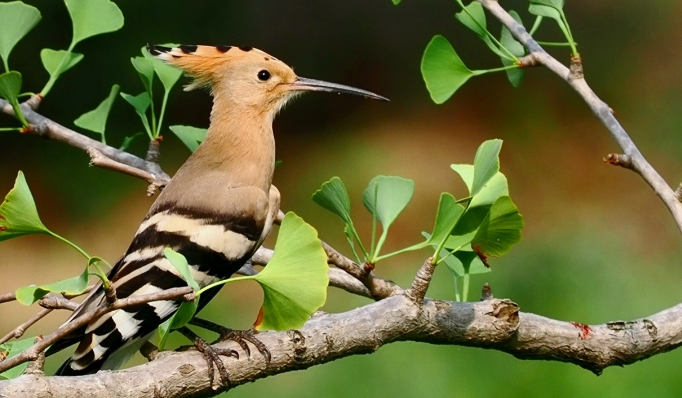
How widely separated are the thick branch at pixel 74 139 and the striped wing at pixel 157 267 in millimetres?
69

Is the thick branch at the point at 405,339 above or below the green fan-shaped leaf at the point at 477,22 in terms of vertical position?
below

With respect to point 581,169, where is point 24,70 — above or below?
below

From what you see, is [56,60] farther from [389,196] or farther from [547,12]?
[547,12]

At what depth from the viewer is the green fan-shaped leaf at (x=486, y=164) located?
1048 mm

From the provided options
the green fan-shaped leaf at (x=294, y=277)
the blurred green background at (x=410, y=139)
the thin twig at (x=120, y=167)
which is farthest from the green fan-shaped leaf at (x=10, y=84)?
the blurred green background at (x=410, y=139)

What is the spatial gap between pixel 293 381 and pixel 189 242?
1.38 metres

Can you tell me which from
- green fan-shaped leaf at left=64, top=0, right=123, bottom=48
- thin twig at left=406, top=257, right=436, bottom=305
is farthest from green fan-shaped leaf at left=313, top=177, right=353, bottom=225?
green fan-shaped leaf at left=64, top=0, right=123, bottom=48

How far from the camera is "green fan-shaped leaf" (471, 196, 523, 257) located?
1.05m

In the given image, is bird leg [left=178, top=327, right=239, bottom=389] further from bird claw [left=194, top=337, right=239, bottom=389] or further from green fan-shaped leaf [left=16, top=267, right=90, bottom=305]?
green fan-shaped leaf [left=16, top=267, right=90, bottom=305]

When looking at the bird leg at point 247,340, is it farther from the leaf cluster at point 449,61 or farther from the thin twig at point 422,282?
the leaf cluster at point 449,61

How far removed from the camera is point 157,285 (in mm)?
1289

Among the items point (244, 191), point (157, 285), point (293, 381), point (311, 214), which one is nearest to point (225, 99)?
point (244, 191)

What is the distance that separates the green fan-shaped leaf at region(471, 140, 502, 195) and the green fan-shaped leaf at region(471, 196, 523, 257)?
32 mm

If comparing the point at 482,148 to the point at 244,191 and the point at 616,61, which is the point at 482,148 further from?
the point at 616,61
